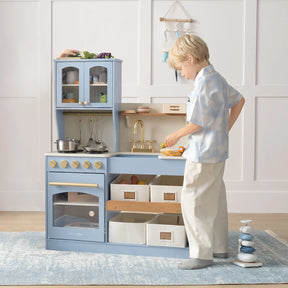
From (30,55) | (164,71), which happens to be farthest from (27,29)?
(164,71)

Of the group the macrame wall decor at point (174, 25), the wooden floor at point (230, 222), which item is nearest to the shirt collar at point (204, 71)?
the wooden floor at point (230, 222)

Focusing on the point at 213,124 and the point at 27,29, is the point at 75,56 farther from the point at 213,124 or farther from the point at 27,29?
the point at 27,29

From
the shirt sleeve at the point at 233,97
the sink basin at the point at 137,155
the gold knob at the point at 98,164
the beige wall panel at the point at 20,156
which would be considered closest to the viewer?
the shirt sleeve at the point at 233,97

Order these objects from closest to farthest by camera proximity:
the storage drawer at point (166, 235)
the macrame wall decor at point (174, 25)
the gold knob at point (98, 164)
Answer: the storage drawer at point (166, 235) → the gold knob at point (98, 164) → the macrame wall decor at point (174, 25)

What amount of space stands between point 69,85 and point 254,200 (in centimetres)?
238

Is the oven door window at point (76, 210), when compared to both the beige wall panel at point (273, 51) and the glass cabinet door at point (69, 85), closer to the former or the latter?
the glass cabinet door at point (69, 85)

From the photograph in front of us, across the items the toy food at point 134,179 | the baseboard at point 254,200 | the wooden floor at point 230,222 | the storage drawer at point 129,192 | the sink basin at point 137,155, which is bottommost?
the wooden floor at point 230,222

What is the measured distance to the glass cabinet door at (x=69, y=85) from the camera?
129 inches

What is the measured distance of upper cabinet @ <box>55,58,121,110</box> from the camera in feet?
10.6

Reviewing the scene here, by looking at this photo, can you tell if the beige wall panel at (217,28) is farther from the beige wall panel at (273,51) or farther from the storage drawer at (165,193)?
the storage drawer at (165,193)

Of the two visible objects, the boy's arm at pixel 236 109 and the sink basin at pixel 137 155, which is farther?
the sink basin at pixel 137 155

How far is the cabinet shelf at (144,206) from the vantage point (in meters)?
2.99

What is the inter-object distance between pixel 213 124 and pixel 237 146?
85.0 inches

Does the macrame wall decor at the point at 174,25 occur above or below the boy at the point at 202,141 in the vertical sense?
above
